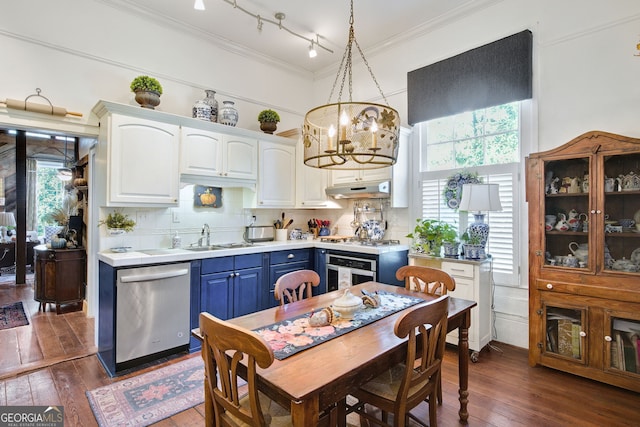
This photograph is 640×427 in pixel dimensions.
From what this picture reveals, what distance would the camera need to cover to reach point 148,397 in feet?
7.79

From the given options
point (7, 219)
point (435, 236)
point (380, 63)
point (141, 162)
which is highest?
point (380, 63)

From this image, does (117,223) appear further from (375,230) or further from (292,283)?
(375,230)

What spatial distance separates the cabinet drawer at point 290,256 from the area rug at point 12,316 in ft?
10.0

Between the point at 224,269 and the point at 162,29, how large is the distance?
2.68 metres

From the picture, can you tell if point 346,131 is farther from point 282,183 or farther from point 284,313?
point 282,183

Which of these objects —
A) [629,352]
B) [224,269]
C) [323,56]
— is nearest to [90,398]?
[224,269]

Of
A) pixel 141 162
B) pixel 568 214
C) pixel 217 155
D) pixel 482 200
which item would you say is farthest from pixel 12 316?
pixel 568 214

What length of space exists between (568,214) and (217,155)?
330cm

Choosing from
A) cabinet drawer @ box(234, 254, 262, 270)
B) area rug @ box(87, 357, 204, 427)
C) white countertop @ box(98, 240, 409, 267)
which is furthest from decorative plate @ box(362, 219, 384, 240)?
area rug @ box(87, 357, 204, 427)

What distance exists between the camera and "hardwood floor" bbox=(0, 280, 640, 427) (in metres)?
2.11

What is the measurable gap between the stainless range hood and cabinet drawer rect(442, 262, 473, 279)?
1.02 meters

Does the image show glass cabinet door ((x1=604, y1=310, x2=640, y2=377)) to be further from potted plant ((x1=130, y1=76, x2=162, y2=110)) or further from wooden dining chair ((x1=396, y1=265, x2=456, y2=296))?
potted plant ((x1=130, y1=76, x2=162, y2=110))

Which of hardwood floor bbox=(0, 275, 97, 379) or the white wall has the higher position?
the white wall

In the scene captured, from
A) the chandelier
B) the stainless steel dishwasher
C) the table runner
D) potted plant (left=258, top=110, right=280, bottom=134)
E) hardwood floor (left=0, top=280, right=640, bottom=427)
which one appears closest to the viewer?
the table runner
